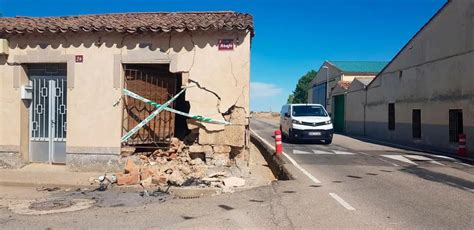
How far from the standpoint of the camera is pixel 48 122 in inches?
439

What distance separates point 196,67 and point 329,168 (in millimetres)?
4919

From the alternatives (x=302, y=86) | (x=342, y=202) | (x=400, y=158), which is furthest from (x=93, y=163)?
(x=302, y=86)

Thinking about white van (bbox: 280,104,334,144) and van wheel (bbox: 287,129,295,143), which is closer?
white van (bbox: 280,104,334,144)

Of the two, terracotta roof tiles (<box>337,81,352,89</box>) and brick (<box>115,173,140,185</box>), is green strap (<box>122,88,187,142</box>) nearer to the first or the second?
brick (<box>115,173,140,185</box>)

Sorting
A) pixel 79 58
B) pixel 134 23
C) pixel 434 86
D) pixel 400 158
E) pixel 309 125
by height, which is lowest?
pixel 400 158

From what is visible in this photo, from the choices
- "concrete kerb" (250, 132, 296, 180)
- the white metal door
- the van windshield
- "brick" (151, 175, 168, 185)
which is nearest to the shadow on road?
"concrete kerb" (250, 132, 296, 180)

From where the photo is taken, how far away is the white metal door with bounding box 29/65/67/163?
1109cm

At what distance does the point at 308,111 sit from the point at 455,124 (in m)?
6.75

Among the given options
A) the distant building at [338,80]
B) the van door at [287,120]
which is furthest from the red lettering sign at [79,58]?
the distant building at [338,80]

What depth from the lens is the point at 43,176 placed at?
9.74 meters

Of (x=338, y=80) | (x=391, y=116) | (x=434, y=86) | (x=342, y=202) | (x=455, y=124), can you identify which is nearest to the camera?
(x=342, y=202)

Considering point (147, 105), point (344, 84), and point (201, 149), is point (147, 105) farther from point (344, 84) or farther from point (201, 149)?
point (344, 84)

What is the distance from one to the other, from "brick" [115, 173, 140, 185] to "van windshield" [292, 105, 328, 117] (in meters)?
13.0

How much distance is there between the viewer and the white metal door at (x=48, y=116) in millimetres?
11086
